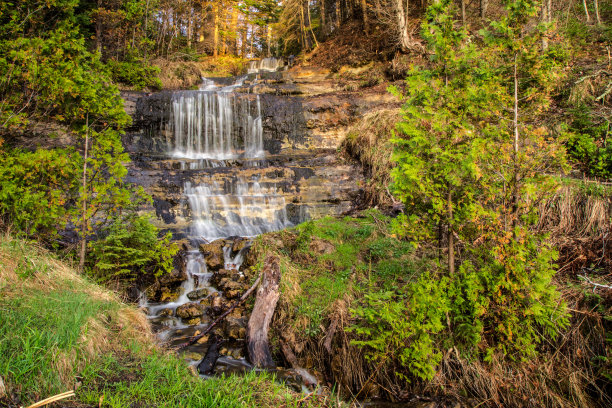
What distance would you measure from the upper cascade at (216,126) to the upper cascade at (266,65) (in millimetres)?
11881

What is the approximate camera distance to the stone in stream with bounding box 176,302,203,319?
604cm

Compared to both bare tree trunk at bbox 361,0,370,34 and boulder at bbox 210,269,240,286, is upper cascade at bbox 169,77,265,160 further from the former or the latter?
bare tree trunk at bbox 361,0,370,34

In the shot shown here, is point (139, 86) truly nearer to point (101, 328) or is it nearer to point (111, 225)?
point (111, 225)

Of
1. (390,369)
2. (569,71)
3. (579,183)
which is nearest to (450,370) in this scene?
(390,369)

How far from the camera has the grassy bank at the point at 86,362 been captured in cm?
259

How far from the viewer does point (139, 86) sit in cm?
1725

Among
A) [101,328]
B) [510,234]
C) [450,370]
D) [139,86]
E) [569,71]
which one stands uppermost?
[139,86]

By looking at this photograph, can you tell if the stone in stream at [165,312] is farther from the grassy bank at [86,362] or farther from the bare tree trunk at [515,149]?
the bare tree trunk at [515,149]

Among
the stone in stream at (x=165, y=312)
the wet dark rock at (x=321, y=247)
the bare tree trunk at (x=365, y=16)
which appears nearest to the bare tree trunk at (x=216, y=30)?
the bare tree trunk at (x=365, y=16)

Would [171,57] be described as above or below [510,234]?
above

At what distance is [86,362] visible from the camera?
3.05 m

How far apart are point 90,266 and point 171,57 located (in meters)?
19.8

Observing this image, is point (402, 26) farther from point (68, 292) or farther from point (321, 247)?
point (68, 292)

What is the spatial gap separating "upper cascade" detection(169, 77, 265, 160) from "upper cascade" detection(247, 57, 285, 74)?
11.9 metres
